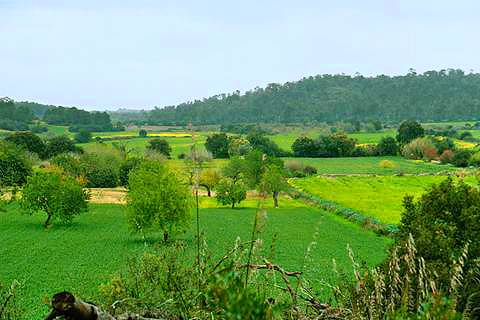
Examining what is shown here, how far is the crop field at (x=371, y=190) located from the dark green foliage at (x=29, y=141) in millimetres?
45606

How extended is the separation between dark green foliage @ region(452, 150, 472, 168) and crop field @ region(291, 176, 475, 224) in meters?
20.9

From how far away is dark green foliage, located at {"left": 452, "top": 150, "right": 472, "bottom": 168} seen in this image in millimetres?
97062

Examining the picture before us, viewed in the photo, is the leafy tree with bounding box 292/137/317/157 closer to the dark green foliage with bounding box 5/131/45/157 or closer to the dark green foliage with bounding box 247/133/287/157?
the dark green foliage with bounding box 247/133/287/157

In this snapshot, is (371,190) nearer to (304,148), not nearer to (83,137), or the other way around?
(304,148)

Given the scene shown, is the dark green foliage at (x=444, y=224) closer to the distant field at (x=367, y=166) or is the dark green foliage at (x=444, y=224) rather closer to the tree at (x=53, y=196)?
the tree at (x=53, y=196)

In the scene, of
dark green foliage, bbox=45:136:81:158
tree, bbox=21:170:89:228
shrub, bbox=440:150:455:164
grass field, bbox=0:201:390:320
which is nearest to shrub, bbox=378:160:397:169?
shrub, bbox=440:150:455:164

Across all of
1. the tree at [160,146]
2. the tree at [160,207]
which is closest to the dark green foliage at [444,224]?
the tree at [160,207]

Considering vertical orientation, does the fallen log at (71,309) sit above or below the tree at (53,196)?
above

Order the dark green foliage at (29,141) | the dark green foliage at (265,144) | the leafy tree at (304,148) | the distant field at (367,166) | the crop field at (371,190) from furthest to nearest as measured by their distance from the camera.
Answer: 1. the leafy tree at (304,148)
2. the dark green foliage at (265,144)
3. the dark green foliage at (29,141)
4. the distant field at (367,166)
5. the crop field at (371,190)

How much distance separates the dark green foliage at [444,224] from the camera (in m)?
8.05

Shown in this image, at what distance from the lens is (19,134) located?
95.0 m

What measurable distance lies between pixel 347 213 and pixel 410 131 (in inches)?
2795

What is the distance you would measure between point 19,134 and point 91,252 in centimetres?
6372

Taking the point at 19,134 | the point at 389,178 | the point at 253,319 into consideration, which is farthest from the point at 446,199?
the point at 19,134
